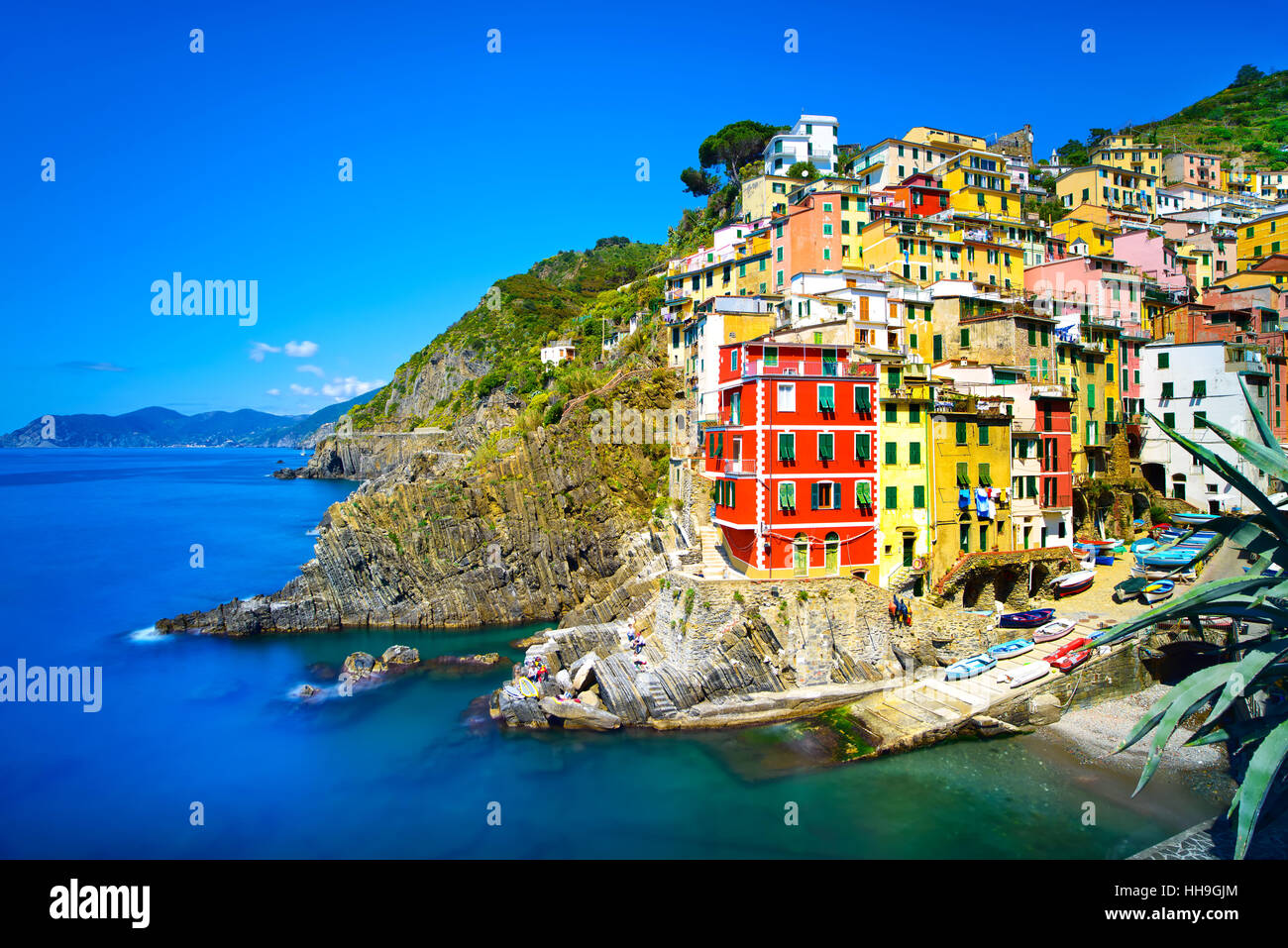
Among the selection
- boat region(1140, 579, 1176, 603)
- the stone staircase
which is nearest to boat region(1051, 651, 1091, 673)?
boat region(1140, 579, 1176, 603)

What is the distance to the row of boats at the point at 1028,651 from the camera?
1117 inches

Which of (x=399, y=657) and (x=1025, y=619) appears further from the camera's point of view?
(x=399, y=657)

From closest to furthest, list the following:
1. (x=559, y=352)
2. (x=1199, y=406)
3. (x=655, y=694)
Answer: (x=655, y=694)
(x=1199, y=406)
(x=559, y=352)

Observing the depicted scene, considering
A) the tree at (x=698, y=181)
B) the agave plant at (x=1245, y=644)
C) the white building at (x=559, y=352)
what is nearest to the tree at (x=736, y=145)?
the tree at (x=698, y=181)

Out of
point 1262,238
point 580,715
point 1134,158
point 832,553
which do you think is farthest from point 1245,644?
point 1134,158

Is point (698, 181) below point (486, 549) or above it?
above

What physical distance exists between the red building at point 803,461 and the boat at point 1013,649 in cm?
615

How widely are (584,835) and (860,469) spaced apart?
18.7m

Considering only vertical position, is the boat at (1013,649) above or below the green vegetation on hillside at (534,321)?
below

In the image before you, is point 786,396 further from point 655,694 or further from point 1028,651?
point 1028,651

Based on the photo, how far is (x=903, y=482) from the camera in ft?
107

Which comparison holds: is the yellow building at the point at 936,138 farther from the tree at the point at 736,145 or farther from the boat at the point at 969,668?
the boat at the point at 969,668

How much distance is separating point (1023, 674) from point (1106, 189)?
2538 inches
